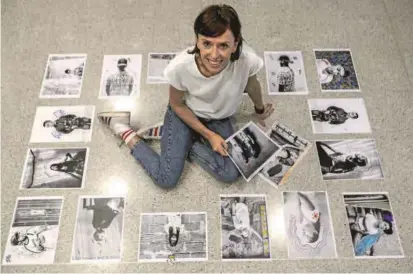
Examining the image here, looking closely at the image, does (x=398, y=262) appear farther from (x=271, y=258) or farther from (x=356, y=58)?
(x=356, y=58)

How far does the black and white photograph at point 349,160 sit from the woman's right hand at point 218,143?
1.22 ft

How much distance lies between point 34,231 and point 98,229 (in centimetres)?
22

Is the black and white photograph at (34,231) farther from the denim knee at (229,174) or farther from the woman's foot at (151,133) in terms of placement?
the denim knee at (229,174)

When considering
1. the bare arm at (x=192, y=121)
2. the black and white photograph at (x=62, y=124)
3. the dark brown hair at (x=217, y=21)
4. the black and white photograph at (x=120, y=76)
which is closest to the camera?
Result: the dark brown hair at (x=217, y=21)

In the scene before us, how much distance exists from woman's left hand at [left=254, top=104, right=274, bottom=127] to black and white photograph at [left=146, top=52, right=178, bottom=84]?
0.41 meters

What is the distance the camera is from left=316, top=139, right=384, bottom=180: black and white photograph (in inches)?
54.7

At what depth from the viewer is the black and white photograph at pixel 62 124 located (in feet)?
4.82

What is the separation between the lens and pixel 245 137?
140cm

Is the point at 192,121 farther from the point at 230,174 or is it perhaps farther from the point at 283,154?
the point at 283,154

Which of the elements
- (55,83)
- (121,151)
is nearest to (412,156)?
(121,151)

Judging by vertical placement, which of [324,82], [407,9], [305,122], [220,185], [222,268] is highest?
[407,9]

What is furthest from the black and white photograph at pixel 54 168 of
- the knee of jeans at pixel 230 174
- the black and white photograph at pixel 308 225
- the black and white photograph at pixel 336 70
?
the black and white photograph at pixel 336 70

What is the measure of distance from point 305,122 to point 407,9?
81 cm

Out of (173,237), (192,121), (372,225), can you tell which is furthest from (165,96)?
(372,225)
